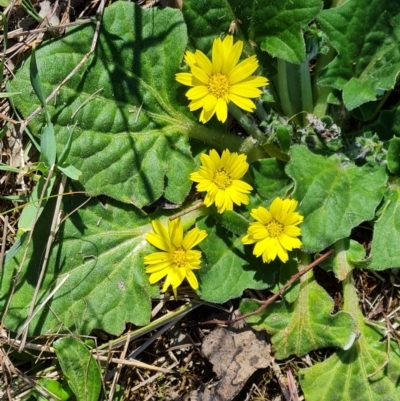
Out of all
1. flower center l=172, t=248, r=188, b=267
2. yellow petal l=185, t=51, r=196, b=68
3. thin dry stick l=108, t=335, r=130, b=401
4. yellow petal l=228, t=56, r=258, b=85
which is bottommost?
thin dry stick l=108, t=335, r=130, b=401

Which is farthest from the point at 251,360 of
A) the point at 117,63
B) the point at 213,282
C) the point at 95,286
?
the point at 117,63

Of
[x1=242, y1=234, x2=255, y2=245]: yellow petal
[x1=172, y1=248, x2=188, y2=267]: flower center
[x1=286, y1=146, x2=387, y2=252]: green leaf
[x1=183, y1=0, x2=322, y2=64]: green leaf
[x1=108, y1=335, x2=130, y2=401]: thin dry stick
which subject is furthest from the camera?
[x1=108, y1=335, x2=130, y2=401]: thin dry stick

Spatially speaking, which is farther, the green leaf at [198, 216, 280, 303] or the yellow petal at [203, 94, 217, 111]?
the green leaf at [198, 216, 280, 303]

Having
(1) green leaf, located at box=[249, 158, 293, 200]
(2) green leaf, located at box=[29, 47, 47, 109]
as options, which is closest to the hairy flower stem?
(1) green leaf, located at box=[249, 158, 293, 200]

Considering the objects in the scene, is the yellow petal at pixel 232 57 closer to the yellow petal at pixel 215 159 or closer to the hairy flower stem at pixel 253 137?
the hairy flower stem at pixel 253 137

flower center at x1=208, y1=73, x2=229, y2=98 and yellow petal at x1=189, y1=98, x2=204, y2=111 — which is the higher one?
flower center at x1=208, y1=73, x2=229, y2=98

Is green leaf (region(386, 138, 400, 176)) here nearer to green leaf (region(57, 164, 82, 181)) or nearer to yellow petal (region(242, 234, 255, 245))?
yellow petal (region(242, 234, 255, 245))

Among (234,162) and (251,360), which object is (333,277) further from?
(234,162)
